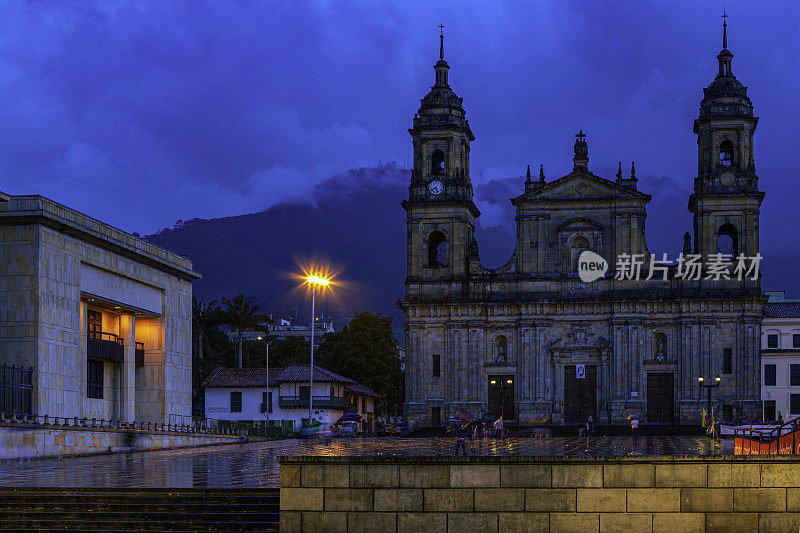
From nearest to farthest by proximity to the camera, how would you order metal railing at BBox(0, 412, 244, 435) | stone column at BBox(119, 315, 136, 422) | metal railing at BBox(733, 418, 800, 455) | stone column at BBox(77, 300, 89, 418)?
metal railing at BBox(733, 418, 800, 455) → metal railing at BBox(0, 412, 244, 435) → stone column at BBox(77, 300, 89, 418) → stone column at BBox(119, 315, 136, 422)

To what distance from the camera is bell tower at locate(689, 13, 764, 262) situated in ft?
206

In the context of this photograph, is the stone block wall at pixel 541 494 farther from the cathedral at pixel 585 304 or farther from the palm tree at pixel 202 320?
the palm tree at pixel 202 320

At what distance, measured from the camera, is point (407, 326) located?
2586 inches

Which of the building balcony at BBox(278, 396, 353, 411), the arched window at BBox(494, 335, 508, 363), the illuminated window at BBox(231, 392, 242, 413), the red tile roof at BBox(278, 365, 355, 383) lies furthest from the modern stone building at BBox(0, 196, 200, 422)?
the arched window at BBox(494, 335, 508, 363)

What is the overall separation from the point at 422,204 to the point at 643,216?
13.1 meters

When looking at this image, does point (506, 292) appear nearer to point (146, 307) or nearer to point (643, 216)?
point (643, 216)

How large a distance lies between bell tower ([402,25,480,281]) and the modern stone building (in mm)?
16876

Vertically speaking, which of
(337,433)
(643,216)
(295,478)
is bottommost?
(337,433)

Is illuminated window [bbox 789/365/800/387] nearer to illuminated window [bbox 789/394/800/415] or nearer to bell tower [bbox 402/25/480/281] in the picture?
illuminated window [bbox 789/394/800/415]

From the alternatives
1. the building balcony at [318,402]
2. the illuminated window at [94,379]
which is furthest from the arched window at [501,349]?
the illuminated window at [94,379]

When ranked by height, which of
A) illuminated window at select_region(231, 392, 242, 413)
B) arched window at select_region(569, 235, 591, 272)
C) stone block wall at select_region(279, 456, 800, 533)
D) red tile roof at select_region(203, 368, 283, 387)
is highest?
arched window at select_region(569, 235, 591, 272)

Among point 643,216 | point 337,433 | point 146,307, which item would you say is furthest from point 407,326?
point 146,307

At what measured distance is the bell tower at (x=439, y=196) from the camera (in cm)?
6594

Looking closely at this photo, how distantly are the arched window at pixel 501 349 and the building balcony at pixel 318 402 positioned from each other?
38.8 ft
